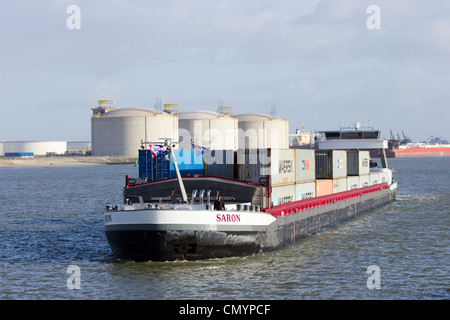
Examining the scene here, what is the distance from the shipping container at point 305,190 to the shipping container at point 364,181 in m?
14.4

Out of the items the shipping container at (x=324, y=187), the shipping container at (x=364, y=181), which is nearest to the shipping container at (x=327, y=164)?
the shipping container at (x=324, y=187)

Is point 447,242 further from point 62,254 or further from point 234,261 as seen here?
point 62,254

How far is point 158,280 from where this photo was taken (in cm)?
2456

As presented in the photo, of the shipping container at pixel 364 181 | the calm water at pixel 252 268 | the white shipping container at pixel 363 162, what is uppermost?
the white shipping container at pixel 363 162

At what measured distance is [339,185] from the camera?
159 feet

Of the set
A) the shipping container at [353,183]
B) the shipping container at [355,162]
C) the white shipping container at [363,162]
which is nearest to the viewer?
A: the shipping container at [353,183]

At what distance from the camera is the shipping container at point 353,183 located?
51.6 m

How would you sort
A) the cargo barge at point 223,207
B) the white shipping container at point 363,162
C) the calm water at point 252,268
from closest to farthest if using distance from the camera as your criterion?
the calm water at point 252,268 < the cargo barge at point 223,207 < the white shipping container at point 363,162

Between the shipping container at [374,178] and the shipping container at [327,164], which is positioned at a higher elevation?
the shipping container at [327,164]

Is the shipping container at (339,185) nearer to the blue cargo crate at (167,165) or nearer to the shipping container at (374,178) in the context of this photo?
the shipping container at (374,178)

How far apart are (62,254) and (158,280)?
8.81 metres

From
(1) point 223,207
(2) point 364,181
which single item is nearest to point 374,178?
(2) point 364,181

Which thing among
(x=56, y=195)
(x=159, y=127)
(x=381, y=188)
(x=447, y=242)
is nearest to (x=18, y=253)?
(x=447, y=242)
